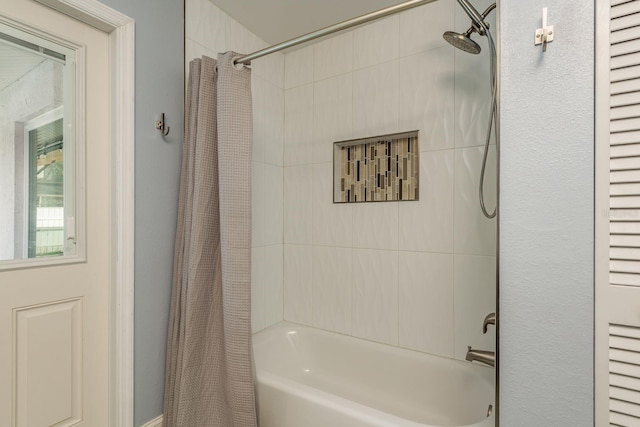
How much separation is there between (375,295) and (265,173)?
1.11 meters

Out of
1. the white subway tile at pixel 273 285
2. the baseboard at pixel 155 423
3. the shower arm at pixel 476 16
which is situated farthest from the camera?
the white subway tile at pixel 273 285

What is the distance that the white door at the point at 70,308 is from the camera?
3.41 feet

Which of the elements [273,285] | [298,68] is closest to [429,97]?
[298,68]

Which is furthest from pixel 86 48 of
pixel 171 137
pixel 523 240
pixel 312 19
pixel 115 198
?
pixel 523 240

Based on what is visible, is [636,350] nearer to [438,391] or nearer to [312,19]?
[438,391]

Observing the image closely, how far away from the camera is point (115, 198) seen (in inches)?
49.9

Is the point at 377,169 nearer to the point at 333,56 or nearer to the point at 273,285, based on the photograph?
the point at 333,56

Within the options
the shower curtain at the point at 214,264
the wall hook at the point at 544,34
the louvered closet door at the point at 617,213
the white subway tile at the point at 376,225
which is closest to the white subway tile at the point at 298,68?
the shower curtain at the point at 214,264

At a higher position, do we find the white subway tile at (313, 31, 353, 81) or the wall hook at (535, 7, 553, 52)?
the white subway tile at (313, 31, 353, 81)

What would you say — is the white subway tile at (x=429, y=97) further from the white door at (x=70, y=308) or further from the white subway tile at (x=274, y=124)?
the white door at (x=70, y=308)

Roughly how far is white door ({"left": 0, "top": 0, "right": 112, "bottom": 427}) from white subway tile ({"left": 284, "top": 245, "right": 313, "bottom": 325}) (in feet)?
3.74

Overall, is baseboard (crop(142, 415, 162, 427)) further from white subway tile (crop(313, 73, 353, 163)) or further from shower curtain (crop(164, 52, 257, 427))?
white subway tile (crop(313, 73, 353, 163))

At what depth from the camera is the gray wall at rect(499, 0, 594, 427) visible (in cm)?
74

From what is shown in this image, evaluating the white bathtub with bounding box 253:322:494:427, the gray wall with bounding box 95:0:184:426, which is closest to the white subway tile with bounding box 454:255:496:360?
the white bathtub with bounding box 253:322:494:427
